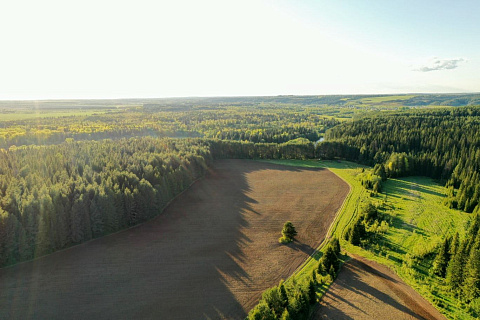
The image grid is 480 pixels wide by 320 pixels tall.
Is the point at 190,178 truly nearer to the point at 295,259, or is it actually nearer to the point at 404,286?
the point at 295,259

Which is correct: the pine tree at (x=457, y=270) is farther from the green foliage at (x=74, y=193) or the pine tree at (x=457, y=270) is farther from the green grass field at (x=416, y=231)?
the green foliage at (x=74, y=193)

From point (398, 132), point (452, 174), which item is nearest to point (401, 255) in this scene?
point (452, 174)

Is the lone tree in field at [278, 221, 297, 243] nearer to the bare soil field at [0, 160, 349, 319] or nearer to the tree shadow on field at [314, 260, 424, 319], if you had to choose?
the bare soil field at [0, 160, 349, 319]

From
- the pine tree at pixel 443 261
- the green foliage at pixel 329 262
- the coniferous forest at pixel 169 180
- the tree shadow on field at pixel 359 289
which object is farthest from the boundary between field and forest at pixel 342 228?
the pine tree at pixel 443 261

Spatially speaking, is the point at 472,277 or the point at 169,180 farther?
the point at 169,180

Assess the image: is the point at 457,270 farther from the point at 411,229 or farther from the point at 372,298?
the point at 411,229

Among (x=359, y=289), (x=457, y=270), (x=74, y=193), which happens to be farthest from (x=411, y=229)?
(x=74, y=193)
